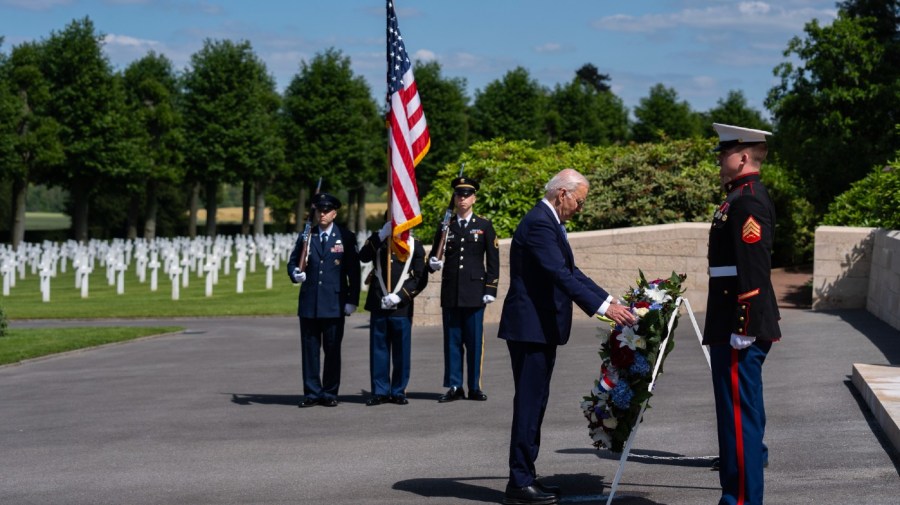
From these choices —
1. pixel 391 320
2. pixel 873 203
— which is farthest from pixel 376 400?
pixel 873 203

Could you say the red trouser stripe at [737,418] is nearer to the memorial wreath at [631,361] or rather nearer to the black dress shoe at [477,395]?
the memorial wreath at [631,361]

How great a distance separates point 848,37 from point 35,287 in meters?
21.3

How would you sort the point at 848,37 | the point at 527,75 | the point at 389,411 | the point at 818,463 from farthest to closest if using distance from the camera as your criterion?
the point at 527,75 → the point at 848,37 → the point at 389,411 → the point at 818,463

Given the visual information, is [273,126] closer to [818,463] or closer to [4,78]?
[4,78]

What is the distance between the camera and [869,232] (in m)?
15.9

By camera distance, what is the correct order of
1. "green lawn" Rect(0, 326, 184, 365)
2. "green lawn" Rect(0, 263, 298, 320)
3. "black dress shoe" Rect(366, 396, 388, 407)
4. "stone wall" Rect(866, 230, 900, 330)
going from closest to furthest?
1. "black dress shoe" Rect(366, 396, 388, 407)
2. "stone wall" Rect(866, 230, 900, 330)
3. "green lawn" Rect(0, 326, 184, 365)
4. "green lawn" Rect(0, 263, 298, 320)

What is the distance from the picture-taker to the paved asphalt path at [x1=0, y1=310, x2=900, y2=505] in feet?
23.5

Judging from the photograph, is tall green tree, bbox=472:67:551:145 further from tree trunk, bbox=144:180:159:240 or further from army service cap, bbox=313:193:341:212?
army service cap, bbox=313:193:341:212

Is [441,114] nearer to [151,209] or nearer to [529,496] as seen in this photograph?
[151,209]

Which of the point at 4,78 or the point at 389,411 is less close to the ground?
the point at 4,78

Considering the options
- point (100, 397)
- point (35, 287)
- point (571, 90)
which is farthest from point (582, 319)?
point (571, 90)

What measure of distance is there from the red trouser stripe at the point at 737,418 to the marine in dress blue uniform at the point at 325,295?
5.39 meters

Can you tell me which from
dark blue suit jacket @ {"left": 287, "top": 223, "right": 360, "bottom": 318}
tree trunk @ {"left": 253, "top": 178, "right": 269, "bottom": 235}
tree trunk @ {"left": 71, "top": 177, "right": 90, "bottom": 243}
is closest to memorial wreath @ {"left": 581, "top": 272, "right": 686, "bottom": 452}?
dark blue suit jacket @ {"left": 287, "top": 223, "right": 360, "bottom": 318}

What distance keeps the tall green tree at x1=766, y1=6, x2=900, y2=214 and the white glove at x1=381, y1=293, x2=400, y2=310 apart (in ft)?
51.6
